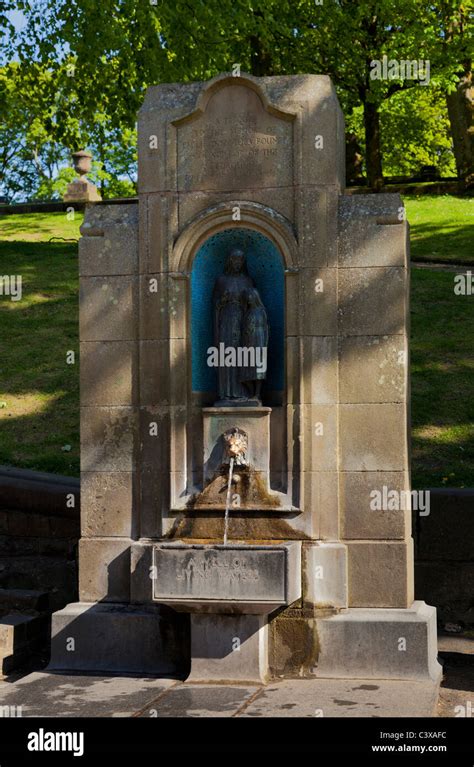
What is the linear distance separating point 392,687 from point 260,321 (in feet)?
11.2

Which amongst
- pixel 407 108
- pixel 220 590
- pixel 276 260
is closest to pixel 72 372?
pixel 276 260

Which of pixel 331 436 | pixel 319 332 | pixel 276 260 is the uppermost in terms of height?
pixel 276 260

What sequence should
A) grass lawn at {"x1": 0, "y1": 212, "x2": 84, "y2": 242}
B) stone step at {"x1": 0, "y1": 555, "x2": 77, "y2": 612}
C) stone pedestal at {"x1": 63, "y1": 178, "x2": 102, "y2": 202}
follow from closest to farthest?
stone step at {"x1": 0, "y1": 555, "x2": 77, "y2": 612}
grass lawn at {"x1": 0, "y1": 212, "x2": 84, "y2": 242}
stone pedestal at {"x1": 63, "y1": 178, "x2": 102, "y2": 202}

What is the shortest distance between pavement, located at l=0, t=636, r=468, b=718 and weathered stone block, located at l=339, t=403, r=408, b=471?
188 cm

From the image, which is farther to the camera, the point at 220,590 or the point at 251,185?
the point at 251,185

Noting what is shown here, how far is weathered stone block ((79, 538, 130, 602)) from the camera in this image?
10.6m

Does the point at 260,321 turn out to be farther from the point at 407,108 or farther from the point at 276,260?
the point at 407,108

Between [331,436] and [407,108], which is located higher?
[407,108]

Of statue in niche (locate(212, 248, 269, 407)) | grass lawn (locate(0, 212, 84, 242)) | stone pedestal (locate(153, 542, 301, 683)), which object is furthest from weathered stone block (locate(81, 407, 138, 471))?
grass lawn (locate(0, 212, 84, 242))

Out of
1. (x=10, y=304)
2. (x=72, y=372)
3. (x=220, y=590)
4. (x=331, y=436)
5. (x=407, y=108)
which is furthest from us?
(x=407, y=108)

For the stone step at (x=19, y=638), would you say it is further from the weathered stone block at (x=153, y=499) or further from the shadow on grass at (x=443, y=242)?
the shadow on grass at (x=443, y=242)

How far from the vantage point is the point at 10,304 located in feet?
65.8

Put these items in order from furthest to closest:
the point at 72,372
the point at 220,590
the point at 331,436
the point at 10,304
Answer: the point at 10,304, the point at 72,372, the point at 331,436, the point at 220,590

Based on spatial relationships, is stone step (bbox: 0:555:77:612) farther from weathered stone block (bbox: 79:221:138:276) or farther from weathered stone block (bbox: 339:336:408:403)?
weathered stone block (bbox: 339:336:408:403)
